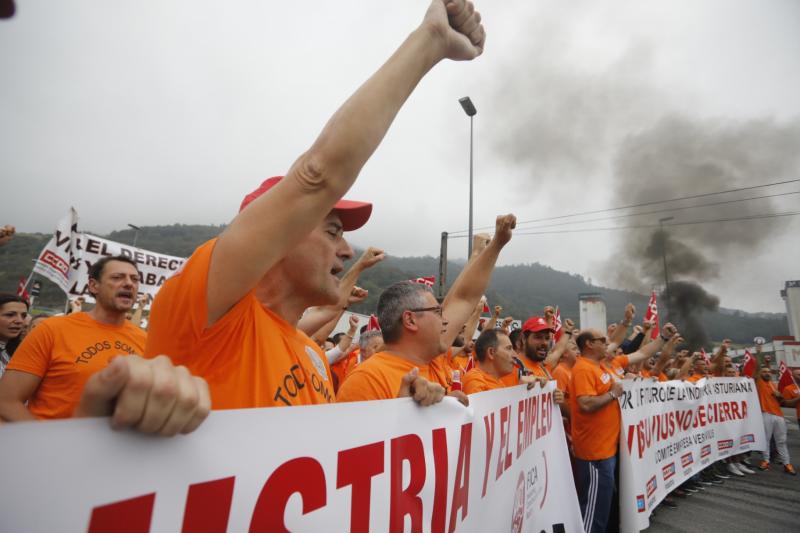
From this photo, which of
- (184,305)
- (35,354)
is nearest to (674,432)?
(184,305)

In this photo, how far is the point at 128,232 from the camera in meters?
91.6

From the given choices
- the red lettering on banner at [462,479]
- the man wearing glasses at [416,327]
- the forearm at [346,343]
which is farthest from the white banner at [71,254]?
the red lettering on banner at [462,479]

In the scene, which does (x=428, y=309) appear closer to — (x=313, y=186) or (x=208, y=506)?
(x=313, y=186)

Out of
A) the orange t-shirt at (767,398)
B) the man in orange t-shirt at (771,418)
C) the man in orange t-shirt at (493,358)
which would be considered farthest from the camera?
the orange t-shirt at (767,398)

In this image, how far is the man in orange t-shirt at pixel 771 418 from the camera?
830 cm

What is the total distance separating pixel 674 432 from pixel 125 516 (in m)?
6.92

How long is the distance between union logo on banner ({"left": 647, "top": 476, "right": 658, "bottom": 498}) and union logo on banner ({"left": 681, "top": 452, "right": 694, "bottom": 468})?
1.31m

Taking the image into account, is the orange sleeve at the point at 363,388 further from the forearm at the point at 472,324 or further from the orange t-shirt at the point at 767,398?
the orange t-shirt at the point at 767,398

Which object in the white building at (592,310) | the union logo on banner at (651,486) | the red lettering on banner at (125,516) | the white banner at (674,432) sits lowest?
the union logo on banner at (651,486)

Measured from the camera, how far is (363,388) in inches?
80.6

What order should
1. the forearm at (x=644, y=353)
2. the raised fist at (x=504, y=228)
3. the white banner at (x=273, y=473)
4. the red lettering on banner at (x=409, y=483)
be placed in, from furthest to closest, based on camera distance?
1. the forearm at (x=644, y=353)
2. the raised fist at (x=504, y=228)
3. the red lettering on banner at (x=409, y=483)
4. the white banner at (x=273, y=473)

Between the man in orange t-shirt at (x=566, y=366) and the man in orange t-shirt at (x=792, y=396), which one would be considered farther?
the man in orange t-shirt at (x=792, y=396)

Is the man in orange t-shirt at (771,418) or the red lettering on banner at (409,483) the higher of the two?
the red lettering on banner at (409,483)

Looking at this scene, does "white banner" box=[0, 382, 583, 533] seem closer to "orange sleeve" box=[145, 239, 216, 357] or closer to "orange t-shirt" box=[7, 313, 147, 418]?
"orange sleeve" box=[145, 239, 216, 357]
